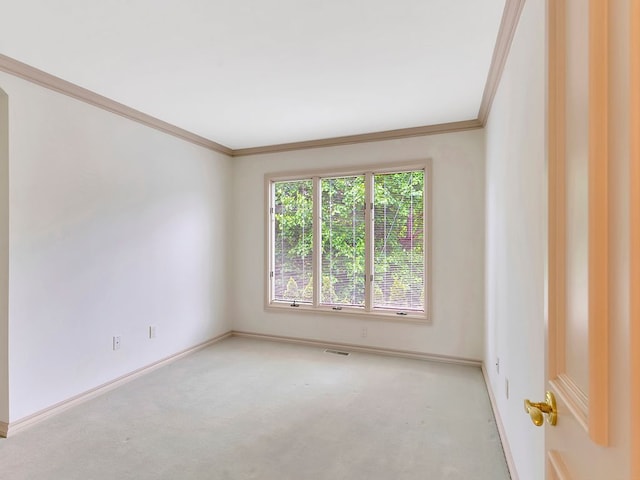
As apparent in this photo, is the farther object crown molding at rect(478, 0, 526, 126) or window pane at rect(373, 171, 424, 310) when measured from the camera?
window pane at rect(373, 171, 424, 310)

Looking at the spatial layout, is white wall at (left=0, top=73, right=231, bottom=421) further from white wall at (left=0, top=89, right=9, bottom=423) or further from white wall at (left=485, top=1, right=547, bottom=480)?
white wall at (left=485, top=1, right=547, bottom=480)

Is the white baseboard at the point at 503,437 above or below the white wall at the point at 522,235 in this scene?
below

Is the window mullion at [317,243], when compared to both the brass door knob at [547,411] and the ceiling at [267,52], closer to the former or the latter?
the ceiling at [267,52]

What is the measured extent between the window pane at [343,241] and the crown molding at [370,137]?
438mm

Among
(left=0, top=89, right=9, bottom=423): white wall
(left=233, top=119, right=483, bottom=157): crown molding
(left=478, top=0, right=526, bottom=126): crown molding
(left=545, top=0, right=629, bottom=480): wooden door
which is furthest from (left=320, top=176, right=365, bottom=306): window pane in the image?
(left=545, top=0, right=629, bottom=480): wooden door

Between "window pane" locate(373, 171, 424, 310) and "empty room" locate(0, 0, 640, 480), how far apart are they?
2 cm

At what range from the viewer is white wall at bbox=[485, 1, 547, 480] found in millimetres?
1436

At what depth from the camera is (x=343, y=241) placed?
4.29m

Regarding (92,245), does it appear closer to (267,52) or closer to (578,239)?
(267,52)

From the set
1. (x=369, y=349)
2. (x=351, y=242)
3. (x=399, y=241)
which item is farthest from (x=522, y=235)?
(x=369, y=349)

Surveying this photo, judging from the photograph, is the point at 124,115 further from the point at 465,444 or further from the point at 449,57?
the point at 465,444

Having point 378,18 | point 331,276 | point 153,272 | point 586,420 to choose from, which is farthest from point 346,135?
point 586,420

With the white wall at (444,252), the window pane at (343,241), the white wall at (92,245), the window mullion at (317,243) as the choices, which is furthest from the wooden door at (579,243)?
the window mullion at (317,243)

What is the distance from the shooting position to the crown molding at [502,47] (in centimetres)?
185
